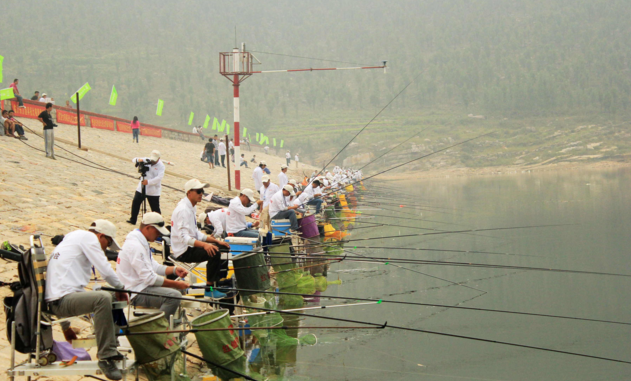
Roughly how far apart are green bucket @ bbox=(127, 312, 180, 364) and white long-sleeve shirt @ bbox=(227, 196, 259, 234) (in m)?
4.14

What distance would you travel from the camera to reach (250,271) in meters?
7.05

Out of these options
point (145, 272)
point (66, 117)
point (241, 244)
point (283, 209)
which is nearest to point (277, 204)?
point (283, 209)

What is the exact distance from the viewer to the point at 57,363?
4426 millimetres

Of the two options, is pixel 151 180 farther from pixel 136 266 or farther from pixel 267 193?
pixel 136 266

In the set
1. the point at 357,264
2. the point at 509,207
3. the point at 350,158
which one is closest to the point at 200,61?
the point at 350,158

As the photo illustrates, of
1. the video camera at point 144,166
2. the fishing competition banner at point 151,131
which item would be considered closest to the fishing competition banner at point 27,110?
the fishing competition banner at point 151,131

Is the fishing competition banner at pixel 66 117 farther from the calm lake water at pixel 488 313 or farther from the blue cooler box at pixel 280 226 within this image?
the blue cooler box at pixel 280 226

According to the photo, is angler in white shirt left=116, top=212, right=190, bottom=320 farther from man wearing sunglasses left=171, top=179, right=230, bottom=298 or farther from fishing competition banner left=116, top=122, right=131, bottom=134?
fishing competition banner left=116, top=122, right=131, bottom=134

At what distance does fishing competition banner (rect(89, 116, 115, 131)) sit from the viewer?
1117 inches

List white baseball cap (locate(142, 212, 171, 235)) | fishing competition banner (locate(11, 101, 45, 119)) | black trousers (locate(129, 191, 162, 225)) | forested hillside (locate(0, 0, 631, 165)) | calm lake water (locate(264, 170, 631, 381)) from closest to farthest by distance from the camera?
white baseball cap (locate(142, 212, 171, 235))
calm lake water (locate(264, 170, 631, 381))
black trousers (locate(129, 191, 162, 225))
fishing competition banner (locate(11, 101, 45, 119))
forested hillside (locate(0, 0, 631, 165))

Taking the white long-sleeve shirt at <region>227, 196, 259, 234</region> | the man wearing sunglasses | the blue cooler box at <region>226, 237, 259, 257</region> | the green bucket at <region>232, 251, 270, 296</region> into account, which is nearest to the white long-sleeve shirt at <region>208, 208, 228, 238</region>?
the white long-sleeve shirt at <region>227, 196, 259, 234</region>

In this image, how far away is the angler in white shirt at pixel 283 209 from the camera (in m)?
11.5

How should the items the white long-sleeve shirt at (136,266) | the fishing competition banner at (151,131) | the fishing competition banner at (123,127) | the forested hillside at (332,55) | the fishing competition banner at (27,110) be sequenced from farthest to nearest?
the forested hillside at (332,55) < the fishing competition banner at (151,131) < the fishing competition banner at (123,127) < the fishing competition banner at (27,110) < the white long-sleeve shirt at (136,266)

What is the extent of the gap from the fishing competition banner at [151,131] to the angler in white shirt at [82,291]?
1156 inches
